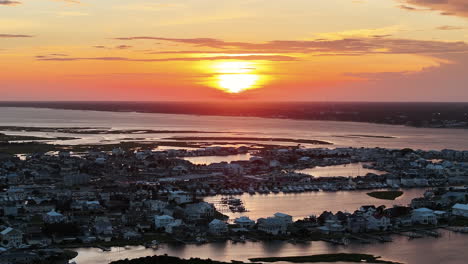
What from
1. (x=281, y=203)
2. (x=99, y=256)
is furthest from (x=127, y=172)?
(x=99, y=256)

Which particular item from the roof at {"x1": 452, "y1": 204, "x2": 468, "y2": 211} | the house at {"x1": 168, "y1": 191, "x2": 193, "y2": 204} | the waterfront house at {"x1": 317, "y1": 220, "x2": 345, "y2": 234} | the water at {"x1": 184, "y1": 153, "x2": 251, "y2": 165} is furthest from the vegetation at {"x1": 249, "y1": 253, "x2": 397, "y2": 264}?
the water at {"x1": 184, "y1": 153, "x2": 251, "y2": 165}

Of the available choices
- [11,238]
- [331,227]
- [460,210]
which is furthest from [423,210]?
[11,238]

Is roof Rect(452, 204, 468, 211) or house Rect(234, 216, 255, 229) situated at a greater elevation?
roof Rect(452, 204, 468, 211)

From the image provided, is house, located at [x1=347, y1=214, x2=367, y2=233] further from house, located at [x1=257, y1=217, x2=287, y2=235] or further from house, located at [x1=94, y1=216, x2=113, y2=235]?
house, located at [x1=94, y1=216, x2=113, y2=235]

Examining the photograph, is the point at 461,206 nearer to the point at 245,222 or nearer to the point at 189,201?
the point at 245,222

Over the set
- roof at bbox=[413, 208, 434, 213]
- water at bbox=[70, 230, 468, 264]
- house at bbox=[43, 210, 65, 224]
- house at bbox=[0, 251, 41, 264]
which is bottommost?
water at bbox=[70, 230, 468, 264]

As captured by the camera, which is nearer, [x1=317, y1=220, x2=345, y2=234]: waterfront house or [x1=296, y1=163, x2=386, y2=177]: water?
[x1=317, y1=220, x2=345, y2=234]: waterfront house

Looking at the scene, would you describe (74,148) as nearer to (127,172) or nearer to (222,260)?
(127,172)
